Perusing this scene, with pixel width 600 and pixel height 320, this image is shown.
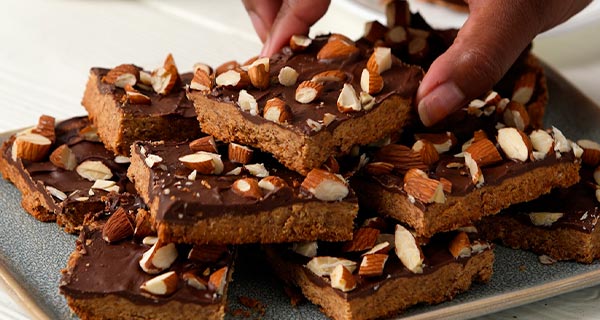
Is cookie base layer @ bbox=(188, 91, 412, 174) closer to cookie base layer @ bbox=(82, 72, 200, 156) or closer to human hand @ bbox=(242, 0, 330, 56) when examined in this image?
cookie base layer @ bbox=(82, 72, 200, 156)

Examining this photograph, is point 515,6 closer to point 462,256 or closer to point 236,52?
point 462,256

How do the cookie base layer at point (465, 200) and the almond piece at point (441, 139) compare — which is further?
the almond piece at point (441, 139)

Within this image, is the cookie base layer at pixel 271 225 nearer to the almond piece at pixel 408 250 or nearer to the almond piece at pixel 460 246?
the almond piece at pixel 408 250

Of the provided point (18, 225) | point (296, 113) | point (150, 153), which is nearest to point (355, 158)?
point (296, 113)

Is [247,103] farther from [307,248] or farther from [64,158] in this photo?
[64,158]

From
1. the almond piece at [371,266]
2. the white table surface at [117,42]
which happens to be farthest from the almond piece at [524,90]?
the almond piece at [371,266]

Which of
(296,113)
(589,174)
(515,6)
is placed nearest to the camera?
(296,113)
